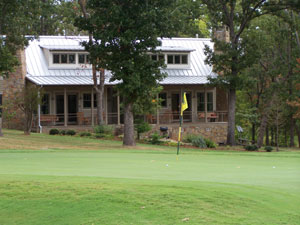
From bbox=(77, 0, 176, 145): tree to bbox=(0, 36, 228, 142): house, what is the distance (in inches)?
443

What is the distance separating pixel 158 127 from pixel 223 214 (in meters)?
30.4

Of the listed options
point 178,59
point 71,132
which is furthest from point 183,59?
point 71,132

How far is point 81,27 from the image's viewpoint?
2439 centimetres

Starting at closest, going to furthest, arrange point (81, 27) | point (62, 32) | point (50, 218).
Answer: point (50, 218), point (81, 27), point (62, 32)

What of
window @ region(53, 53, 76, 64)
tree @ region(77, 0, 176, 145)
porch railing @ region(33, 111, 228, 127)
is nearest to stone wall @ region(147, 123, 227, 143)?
porch railing @ region(33, 111, 228, 127)

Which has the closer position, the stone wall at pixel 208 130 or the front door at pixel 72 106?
the stone wall at pixel 208 130

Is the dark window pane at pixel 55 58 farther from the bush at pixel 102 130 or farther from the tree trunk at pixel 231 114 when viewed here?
the tree trunk at pixel 231 114

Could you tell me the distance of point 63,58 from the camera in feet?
127

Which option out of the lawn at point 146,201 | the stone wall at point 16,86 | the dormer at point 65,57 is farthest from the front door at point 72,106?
the lawn at point 146,201

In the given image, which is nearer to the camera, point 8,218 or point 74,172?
point 8,218

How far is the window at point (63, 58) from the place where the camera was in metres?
38.7

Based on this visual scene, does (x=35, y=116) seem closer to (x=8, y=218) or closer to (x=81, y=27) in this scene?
(x=81, y=27)

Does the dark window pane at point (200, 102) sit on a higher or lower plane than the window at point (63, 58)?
lower

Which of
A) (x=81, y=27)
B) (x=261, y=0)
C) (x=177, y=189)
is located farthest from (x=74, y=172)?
(x=261, y=0)
